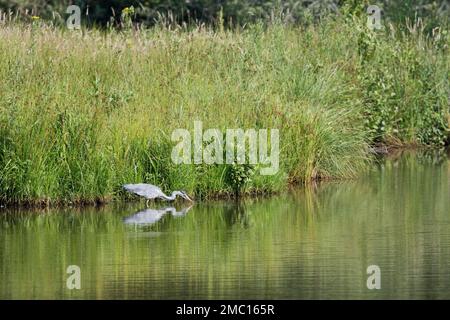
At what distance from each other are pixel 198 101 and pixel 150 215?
2574 mm

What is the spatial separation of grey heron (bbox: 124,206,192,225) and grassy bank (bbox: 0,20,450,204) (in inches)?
24.8

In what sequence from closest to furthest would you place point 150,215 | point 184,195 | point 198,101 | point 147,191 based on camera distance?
1. point 150,215
2. point 147,191
3. point 184,195
4. point 198,101

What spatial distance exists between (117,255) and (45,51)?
6479mm

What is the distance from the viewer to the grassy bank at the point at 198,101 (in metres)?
15.2

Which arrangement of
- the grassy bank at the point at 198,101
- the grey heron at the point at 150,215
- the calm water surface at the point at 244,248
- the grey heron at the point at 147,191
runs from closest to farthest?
1. the calm water surface at the point at 244,248
2. the grey heron at the point at 150,215
3. the grey heron at the point at 147,191
4. the grassy bank at the point at 198,101

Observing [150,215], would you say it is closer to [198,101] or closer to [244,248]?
[244,248]

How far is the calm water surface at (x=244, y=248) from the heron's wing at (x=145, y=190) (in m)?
0.18

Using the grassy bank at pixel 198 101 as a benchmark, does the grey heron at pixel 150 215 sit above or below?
below

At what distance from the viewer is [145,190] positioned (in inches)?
589

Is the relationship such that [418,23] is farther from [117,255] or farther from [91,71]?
[117,255]

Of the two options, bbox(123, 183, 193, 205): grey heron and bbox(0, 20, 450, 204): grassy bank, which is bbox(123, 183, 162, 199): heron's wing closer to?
bbox(123, 183, 193, 205): grey heron

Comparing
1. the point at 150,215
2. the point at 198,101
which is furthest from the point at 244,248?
the point at 198,101

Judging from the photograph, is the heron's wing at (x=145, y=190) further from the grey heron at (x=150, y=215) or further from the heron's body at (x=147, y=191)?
the grey heron at (x=150, y=215)

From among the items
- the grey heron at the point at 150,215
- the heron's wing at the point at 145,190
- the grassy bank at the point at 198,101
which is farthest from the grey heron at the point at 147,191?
the grassy bank at the point at 198,101
